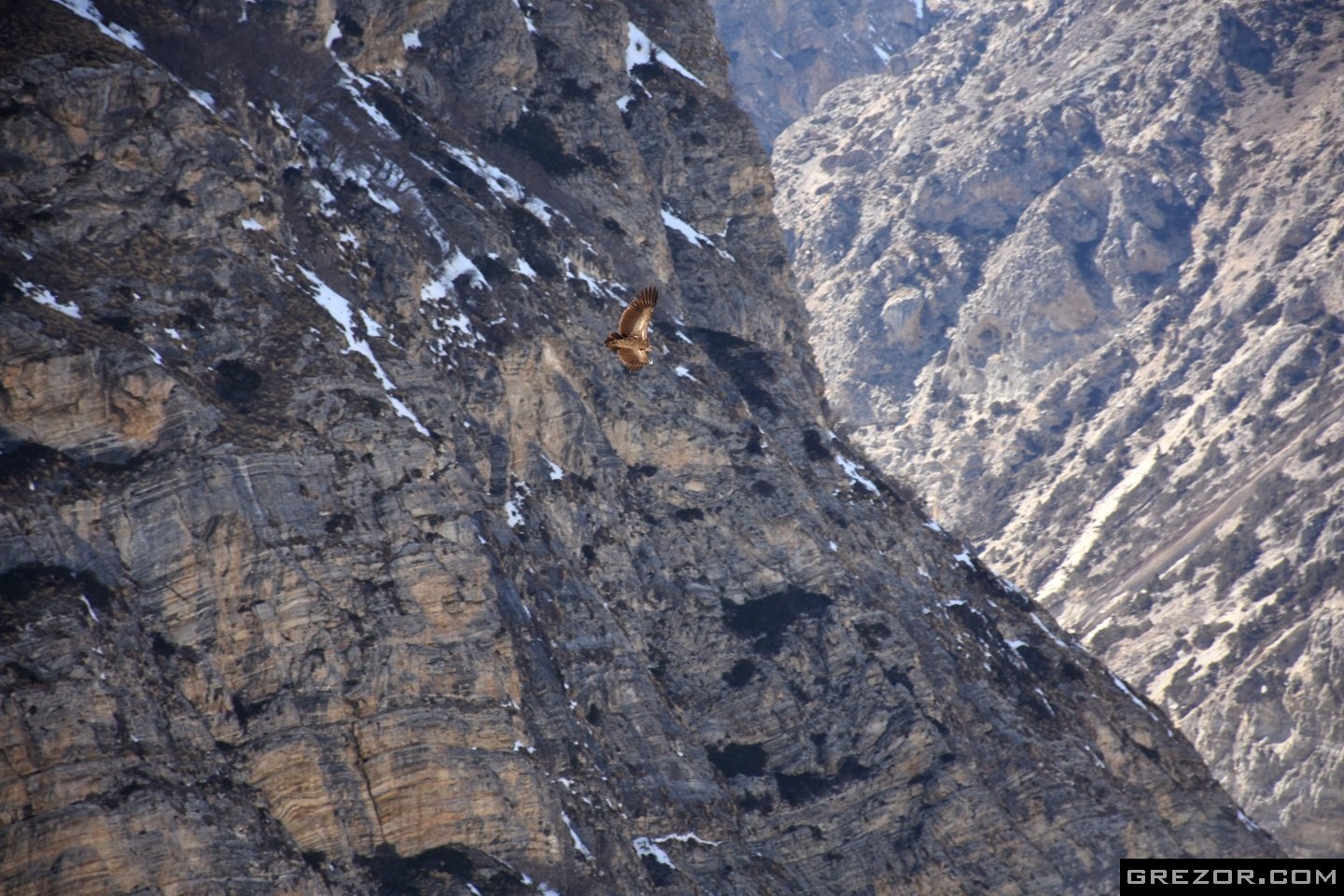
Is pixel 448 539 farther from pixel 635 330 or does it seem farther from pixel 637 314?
pixel 637 314

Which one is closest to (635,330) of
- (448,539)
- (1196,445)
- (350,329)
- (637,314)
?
(637,314)

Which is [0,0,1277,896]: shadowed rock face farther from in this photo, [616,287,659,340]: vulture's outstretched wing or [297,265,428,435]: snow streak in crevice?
[616,287,659,340]: vulture's outstretched wing

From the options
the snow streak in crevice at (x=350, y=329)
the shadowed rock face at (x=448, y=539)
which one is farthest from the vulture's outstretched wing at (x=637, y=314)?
the snow streak in crevice at (x=350, y=329)

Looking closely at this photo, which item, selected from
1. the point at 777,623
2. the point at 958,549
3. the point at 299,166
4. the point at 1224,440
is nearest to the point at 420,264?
the point at 299,166

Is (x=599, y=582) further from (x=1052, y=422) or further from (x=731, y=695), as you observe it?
(x=1052, y=422)

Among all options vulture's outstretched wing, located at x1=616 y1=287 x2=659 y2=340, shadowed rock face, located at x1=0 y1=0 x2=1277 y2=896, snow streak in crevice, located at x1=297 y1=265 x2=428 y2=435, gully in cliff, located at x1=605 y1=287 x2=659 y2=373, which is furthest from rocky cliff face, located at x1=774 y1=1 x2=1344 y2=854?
vulture's outstretched wing, located at x1=616 y1=287 x2=659 y2=340

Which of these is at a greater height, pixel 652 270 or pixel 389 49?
pixel 389 49
